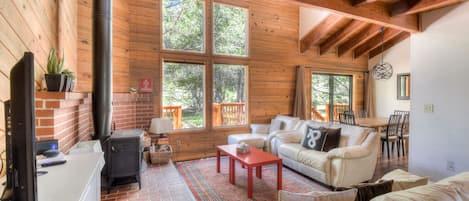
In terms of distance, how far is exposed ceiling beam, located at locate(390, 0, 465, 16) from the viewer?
9.50 ft

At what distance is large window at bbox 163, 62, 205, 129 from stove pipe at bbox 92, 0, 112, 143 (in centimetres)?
171

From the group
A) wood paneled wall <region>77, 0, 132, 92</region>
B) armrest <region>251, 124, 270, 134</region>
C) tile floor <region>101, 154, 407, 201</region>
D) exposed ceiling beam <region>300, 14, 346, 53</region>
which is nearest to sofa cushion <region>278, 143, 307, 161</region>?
armrest <region>251, 124, 270, 134</region>

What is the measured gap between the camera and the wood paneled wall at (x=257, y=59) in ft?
13.9

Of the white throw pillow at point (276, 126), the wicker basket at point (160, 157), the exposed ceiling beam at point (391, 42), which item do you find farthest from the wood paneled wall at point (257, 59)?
the exposed ceiling beam at point (391, 42)

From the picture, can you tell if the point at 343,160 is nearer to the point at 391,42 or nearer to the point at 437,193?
the point at 437,193

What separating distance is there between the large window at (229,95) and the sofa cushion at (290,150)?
151 cm

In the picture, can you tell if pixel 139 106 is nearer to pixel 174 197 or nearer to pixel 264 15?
pixel 174 197

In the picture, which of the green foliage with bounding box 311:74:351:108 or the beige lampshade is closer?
the beige lampshade

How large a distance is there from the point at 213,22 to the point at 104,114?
2.98 meters

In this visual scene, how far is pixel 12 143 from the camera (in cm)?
80

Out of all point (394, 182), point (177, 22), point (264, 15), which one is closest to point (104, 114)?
point (177, 22)

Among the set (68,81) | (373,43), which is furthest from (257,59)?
(68,81)

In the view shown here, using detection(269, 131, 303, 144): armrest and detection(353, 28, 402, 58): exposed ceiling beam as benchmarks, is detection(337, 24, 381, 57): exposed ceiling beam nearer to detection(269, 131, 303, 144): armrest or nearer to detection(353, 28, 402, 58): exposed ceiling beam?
detection(353, 28, 402, 58): exposed ceiling beam

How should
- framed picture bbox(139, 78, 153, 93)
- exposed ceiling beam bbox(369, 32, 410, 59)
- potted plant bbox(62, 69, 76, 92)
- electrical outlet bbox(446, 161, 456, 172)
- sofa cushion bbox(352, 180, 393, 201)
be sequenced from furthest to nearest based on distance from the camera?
1. exposed ceiling beam bbox(369, 32, 410, 59)
2. framed picture bbox(139, 78, 153, 93)
3. electrical outlet bbox(446, 161, 456, 172)
4. potted plant bbox(62, 69, 76, 92)
5. sofa cushion bbox(352, 180, 393, 201)
